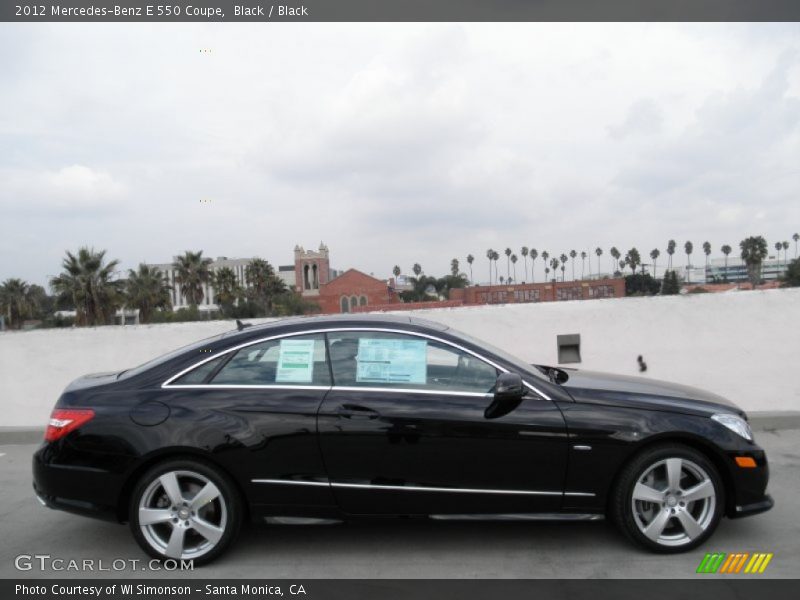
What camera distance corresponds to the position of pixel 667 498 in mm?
3750

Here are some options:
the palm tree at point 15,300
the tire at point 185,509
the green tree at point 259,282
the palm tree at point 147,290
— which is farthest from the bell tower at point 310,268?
the tire at point 185,509

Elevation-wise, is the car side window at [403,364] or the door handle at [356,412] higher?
the car side window at [403,364]

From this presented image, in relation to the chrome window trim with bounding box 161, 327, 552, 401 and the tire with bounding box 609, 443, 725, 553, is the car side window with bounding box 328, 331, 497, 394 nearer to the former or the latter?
the chrome window trim with bounding box 161, 327, 552, 401

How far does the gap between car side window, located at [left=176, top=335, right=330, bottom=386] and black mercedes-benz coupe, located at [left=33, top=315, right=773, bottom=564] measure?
0.09 meters

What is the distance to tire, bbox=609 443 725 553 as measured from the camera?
12.3 ft

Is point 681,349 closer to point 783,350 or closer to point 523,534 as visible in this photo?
point 783,350

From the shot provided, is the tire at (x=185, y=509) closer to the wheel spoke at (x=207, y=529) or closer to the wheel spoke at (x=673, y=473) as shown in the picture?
the wheel spoke at (x=207, y=529)

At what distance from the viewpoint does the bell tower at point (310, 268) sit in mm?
110188

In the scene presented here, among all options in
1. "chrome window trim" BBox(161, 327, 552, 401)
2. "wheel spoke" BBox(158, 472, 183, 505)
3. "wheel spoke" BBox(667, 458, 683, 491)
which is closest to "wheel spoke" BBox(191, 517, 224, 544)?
"wheel spoke" BBox(158, 472, 183, 505)

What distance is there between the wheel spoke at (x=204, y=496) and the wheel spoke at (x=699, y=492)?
8.86ft

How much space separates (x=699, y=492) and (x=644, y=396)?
613 mm

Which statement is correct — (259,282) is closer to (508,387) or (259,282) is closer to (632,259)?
(632,259)
